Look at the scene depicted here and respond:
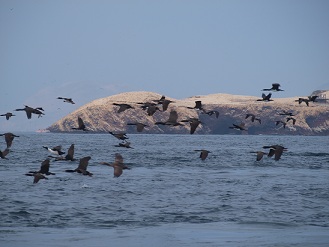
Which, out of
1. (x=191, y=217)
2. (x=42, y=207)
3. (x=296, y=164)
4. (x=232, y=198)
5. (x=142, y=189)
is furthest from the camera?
(x=296, y=164)

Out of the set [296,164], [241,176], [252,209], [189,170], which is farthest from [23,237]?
[296,164]

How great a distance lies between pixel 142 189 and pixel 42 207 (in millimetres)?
9498

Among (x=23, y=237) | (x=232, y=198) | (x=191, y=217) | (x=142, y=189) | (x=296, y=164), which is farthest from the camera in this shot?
(x=296, y=164)

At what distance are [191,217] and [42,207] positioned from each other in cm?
656

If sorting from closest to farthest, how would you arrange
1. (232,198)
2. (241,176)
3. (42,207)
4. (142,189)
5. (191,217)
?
(191,217)
(42,207)
(232,198)
(142,189)
(241,176)

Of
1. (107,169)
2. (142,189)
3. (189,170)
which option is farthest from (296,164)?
(142,189)

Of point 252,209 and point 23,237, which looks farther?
point 252,209

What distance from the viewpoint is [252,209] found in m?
34.0

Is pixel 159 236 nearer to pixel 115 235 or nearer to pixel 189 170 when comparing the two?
pixel 115 235

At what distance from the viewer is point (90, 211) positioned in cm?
3272

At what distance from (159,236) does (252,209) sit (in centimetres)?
833

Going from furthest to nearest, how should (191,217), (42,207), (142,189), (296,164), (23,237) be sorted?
(296,164)
(142,189)
(42,207)
(191,217)
(23,237)

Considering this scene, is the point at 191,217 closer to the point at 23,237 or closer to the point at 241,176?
the point at 23,237

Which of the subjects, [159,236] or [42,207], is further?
[42,207]
